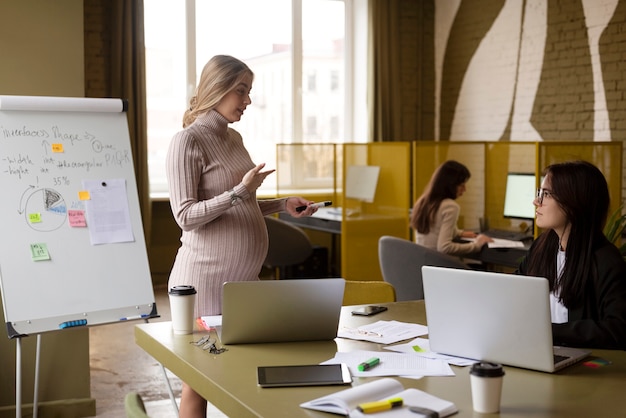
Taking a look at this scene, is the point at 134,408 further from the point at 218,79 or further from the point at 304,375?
the point at 218,79

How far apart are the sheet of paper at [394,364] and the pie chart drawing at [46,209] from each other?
5.21 ft

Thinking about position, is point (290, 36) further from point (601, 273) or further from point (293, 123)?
point (601, 273)

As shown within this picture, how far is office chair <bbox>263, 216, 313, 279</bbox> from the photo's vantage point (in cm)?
619

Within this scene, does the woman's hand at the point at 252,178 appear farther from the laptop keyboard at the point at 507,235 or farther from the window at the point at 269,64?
the window at the point at 269,64

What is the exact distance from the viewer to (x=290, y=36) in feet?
26.6

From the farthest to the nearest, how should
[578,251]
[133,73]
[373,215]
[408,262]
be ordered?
[133,73] → [373,215] → [408,262] → [578,251]

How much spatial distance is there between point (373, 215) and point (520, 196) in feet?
3.65

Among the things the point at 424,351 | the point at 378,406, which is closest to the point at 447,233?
the point at 424,351

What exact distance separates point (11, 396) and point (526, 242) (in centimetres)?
316

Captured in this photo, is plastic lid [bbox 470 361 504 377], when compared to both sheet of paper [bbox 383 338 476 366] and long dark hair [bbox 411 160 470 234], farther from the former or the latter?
long dark hair [bbox 411 160 470 234]

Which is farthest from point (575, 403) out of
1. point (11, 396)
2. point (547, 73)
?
point (547, 73)

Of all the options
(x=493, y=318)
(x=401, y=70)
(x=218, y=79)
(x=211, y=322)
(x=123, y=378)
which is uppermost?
(x=401, y=70)

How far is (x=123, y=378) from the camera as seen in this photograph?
4.55 metres

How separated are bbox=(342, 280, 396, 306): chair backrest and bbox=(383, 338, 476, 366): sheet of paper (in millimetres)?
801
